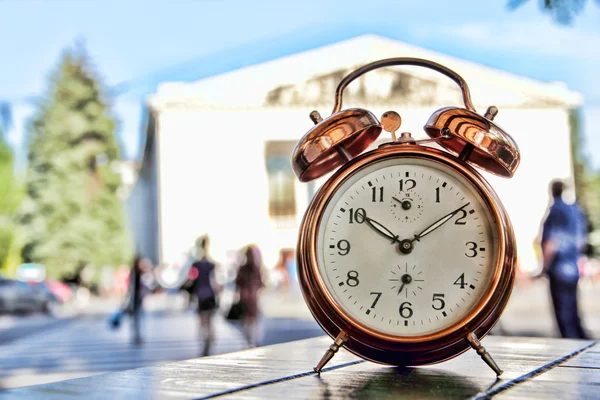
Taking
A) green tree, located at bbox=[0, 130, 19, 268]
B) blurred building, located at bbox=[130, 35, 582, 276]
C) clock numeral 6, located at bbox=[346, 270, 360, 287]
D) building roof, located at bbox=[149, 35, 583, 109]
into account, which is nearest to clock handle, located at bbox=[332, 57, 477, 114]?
clock numeral 6, located at bbox=[346, 270, 360, 287]

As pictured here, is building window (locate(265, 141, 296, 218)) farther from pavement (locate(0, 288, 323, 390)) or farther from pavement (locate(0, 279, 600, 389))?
pavement (locate(0, 288, 323, 390))

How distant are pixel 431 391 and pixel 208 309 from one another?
22.9ft

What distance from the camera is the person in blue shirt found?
19.1ft

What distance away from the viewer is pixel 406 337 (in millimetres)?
1197

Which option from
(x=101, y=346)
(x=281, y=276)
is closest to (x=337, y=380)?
(x=101, y=346)

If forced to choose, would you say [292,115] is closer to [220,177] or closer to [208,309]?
[220,177]

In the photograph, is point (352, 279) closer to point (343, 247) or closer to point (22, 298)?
point (343, 247)

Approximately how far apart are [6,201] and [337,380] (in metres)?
41.7

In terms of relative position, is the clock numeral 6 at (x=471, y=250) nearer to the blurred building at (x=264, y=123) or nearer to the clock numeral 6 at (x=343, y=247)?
the clock numeral 6 at (x=343, y=247)

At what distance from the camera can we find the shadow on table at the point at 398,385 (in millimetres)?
978

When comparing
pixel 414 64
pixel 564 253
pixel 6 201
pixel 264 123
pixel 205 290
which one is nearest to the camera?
pixel 414 64

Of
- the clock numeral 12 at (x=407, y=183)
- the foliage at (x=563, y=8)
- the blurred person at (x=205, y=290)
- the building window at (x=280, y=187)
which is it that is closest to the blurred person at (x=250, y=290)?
the blurred person at (x=205, y=290)

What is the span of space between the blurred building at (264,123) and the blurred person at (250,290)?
61.7 ft

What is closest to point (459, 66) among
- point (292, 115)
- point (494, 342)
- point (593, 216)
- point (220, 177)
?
point (292, 115)
